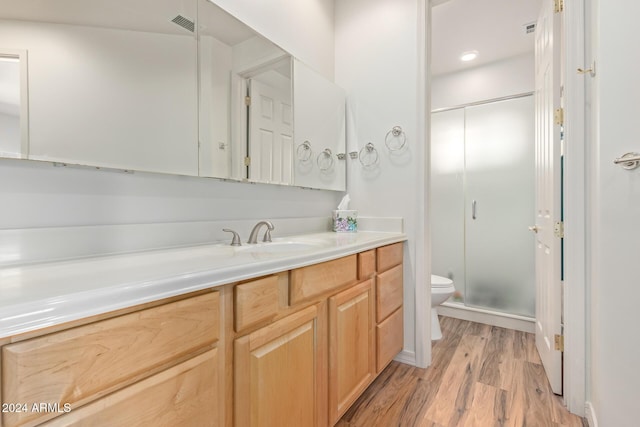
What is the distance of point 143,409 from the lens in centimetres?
62

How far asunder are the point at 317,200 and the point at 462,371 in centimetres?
144

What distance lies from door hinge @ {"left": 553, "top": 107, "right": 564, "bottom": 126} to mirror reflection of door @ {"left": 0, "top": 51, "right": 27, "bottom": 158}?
2300 millimetres

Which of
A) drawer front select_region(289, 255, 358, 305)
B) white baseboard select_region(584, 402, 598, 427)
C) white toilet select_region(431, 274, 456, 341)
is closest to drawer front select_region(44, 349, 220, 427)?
drawer front select_region(289, 255, 358, 305)

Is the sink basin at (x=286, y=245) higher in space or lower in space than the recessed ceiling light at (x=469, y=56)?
lower

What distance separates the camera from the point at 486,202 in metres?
2.87

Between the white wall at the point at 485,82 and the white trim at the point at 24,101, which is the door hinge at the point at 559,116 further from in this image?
the white trim at the point at 24,101

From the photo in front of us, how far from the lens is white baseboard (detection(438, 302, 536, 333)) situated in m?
2.55

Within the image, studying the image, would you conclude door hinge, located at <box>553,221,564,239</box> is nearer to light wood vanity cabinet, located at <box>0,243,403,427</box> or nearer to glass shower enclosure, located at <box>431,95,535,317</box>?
light wood vanity cabinet, located at <box>0,243,403,427</box>

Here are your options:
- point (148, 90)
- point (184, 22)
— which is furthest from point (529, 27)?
point (148, 90)

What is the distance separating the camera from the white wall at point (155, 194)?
34.8 inches

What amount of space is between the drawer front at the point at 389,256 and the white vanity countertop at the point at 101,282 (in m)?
0.70

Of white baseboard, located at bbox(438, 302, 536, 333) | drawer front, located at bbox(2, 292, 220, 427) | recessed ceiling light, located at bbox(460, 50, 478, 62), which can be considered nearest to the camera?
drawer front, located at bbox(2, 292, 220, 427)

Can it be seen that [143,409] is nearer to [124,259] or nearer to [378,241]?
[124,259]

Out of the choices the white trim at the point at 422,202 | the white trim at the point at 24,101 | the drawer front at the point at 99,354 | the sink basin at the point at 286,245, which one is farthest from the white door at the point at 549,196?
the white trim at the point at 24,101
